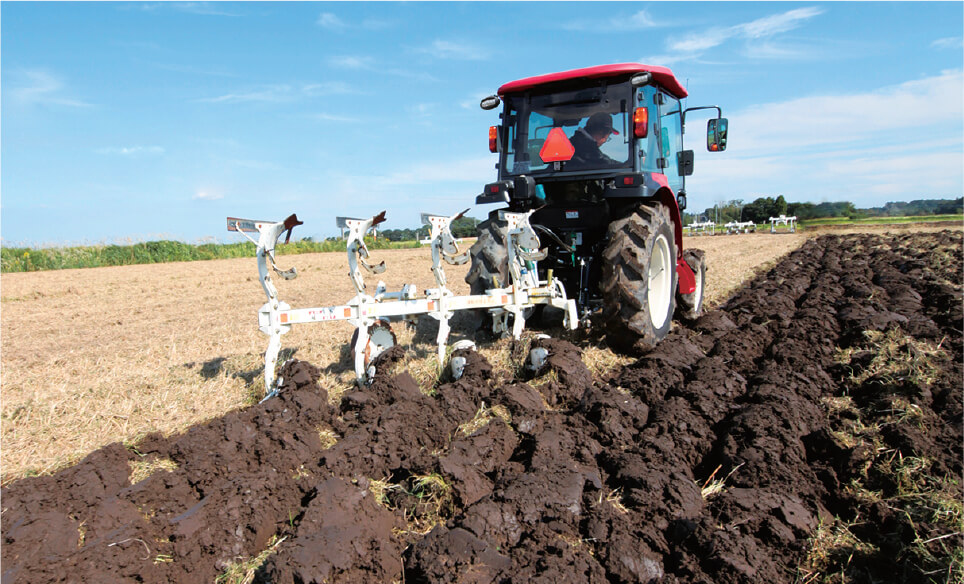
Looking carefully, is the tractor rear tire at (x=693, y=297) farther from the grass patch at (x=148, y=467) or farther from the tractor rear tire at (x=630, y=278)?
the grass patch at (x=148, y=467)

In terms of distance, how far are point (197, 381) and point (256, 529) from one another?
243 cm

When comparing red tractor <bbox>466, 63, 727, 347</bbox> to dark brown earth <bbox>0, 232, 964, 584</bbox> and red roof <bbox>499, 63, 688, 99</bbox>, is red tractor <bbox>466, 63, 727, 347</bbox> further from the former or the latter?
dark brown earth <bbox>0, 232, 964, 584</bbox>

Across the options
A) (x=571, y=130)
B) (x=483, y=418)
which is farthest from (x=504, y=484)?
(x=571, y=130)

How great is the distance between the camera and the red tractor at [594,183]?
4.87 meters

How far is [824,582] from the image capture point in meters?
2.15

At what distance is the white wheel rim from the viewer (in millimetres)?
5367

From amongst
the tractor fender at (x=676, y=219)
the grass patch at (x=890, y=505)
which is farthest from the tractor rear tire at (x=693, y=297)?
the grass patch at (x=890, y=505)

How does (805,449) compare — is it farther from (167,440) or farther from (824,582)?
Answer: (167,440)

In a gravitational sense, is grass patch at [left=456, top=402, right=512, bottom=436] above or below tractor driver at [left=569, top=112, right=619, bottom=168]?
below

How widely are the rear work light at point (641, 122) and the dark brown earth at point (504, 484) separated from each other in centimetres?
186

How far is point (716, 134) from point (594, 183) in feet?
4.22

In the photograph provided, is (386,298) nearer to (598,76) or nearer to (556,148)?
(556,148)

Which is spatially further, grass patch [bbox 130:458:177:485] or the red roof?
the red roof

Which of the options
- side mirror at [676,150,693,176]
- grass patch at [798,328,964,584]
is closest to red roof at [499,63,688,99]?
side mirror at [676,150,693,176]
